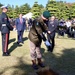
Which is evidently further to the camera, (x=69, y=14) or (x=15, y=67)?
(x=69, y=14)

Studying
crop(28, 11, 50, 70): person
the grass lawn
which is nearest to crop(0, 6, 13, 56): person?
the grass lawn

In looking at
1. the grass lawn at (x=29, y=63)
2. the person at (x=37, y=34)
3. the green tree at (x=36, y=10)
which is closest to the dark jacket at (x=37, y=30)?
the person at (x=37, y=34)

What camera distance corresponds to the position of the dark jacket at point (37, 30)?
8695 millimetres

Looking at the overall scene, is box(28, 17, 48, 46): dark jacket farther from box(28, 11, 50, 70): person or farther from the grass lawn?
the grass lawn

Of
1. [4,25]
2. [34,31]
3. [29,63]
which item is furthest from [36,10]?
[34,31]

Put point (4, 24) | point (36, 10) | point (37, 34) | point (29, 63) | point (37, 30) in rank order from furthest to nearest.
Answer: point (36, 10)
point (4, 24)
point (29, 63)
point (37, 34)
point (37, 30)

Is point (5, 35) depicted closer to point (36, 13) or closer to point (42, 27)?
point (42, 27)

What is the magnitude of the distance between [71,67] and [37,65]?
1.21 metres

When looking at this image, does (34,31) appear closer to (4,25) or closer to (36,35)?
(36,35)

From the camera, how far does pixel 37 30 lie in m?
8.72

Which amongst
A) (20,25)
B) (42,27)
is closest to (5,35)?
(42,27)

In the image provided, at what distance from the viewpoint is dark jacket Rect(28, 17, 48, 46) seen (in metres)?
8.70

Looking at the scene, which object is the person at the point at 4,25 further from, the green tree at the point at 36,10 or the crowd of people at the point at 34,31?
the green tree at the point at 36,10

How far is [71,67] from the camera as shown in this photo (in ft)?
31.6
